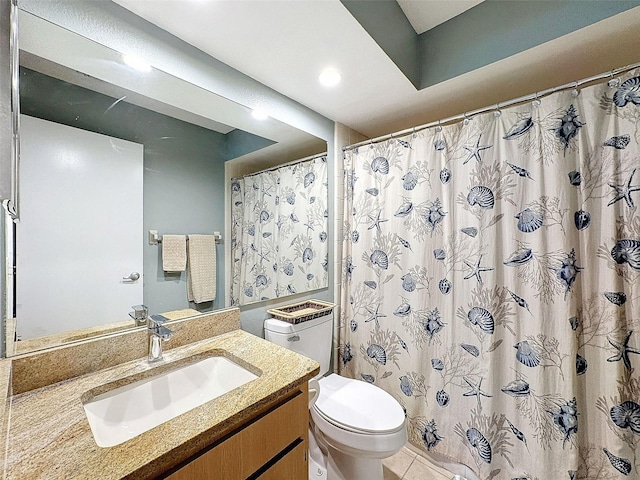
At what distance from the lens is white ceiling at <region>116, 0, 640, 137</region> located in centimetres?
97

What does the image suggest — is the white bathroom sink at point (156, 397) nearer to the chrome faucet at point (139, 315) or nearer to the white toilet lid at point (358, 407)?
the chrome faucet at point (139, 315)

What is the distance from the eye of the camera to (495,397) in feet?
4.30

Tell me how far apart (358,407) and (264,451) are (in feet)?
2.23

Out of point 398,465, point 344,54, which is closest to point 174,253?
point 344,54

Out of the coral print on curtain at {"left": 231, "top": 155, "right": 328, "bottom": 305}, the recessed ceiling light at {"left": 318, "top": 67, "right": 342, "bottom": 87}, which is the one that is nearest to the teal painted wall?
the recessed ceiling light at {"left": 318, "top": 67, "right": 342, "bottom": 87}

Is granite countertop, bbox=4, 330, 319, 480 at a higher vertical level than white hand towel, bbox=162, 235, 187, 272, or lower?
lower

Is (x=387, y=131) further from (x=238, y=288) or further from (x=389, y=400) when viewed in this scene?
(x=389, y=400)

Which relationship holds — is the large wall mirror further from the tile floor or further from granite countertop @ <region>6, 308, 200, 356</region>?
the tile floor

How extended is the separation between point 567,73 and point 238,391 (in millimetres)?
2035

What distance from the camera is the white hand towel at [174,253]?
106 cm

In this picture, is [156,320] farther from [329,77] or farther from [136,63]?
[329,77]

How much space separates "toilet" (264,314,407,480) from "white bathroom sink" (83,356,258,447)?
414 mm

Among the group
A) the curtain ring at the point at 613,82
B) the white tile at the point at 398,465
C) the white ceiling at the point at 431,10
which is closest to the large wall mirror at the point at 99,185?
the white ceiling at the point at 431,10

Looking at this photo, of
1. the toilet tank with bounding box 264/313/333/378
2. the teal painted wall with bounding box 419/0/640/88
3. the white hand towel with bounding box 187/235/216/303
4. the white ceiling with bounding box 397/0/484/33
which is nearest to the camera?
the teal painted wall with bounding box 419/0/640/88
